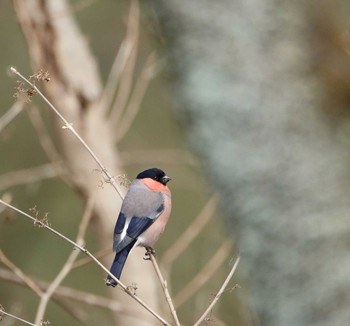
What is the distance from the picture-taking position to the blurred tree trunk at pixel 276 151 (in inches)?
32.6

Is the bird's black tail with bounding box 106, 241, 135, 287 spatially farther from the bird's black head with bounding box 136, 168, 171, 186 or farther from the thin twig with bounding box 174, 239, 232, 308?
the thin twig with bounding box 174, 239, 232, 308

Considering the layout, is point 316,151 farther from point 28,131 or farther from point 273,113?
point 28,131

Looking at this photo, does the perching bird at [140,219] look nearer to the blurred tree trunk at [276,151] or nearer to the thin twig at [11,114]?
the thin twig at [11,114]

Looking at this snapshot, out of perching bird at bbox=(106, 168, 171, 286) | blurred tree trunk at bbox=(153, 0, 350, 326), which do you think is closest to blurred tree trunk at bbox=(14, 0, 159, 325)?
perching bird at bbox=(106, 168, 171, 286)

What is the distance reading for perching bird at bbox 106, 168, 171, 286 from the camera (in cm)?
195

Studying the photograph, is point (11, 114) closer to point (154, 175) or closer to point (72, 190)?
point (154, 175)

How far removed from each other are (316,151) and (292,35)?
12cm

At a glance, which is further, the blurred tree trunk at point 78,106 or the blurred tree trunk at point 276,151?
the blurred tree trunk at point 78,106

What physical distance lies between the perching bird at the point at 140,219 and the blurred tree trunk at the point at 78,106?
194 cm

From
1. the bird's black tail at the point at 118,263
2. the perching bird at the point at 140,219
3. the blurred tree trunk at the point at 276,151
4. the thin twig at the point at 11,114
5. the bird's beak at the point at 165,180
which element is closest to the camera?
the blurred tree trunk at the point at 276,151

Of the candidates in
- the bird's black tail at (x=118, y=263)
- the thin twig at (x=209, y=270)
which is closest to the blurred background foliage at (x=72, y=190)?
the thin twig at (x=209, y=270)

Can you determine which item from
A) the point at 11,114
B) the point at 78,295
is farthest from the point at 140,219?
the point at 78,295

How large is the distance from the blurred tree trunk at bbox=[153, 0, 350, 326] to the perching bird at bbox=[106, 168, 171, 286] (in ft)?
→ 3.12

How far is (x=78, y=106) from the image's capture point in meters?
4.30
